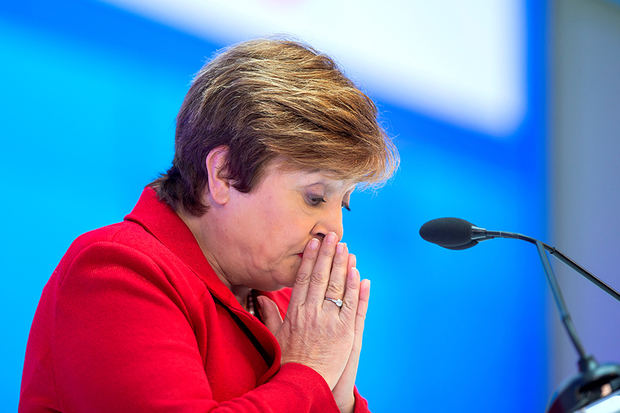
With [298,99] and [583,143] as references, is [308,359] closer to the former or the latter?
[298,99]

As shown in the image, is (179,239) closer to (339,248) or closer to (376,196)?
(339,248)

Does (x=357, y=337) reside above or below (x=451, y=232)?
below

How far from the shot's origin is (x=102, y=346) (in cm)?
100

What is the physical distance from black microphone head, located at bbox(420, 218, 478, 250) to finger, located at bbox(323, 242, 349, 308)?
0.17 meters

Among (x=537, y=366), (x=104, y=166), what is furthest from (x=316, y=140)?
(x=537, y=366)

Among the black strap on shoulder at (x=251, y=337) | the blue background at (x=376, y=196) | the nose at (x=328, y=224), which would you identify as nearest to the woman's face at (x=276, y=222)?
the nose at (x=328, y=224)

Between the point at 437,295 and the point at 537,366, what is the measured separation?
2.48 feet

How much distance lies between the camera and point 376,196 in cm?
237

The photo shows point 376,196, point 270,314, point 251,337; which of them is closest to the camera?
point 251,337

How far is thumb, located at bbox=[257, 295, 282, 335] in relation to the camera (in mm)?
1367

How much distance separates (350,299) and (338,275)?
0.17ft

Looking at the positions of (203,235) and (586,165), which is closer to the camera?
(203,235)

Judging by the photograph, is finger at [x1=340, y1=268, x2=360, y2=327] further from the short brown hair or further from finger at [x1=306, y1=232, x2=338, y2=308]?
the short brown hair

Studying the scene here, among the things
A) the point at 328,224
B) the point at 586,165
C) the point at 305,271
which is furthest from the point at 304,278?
the point at 586,165
